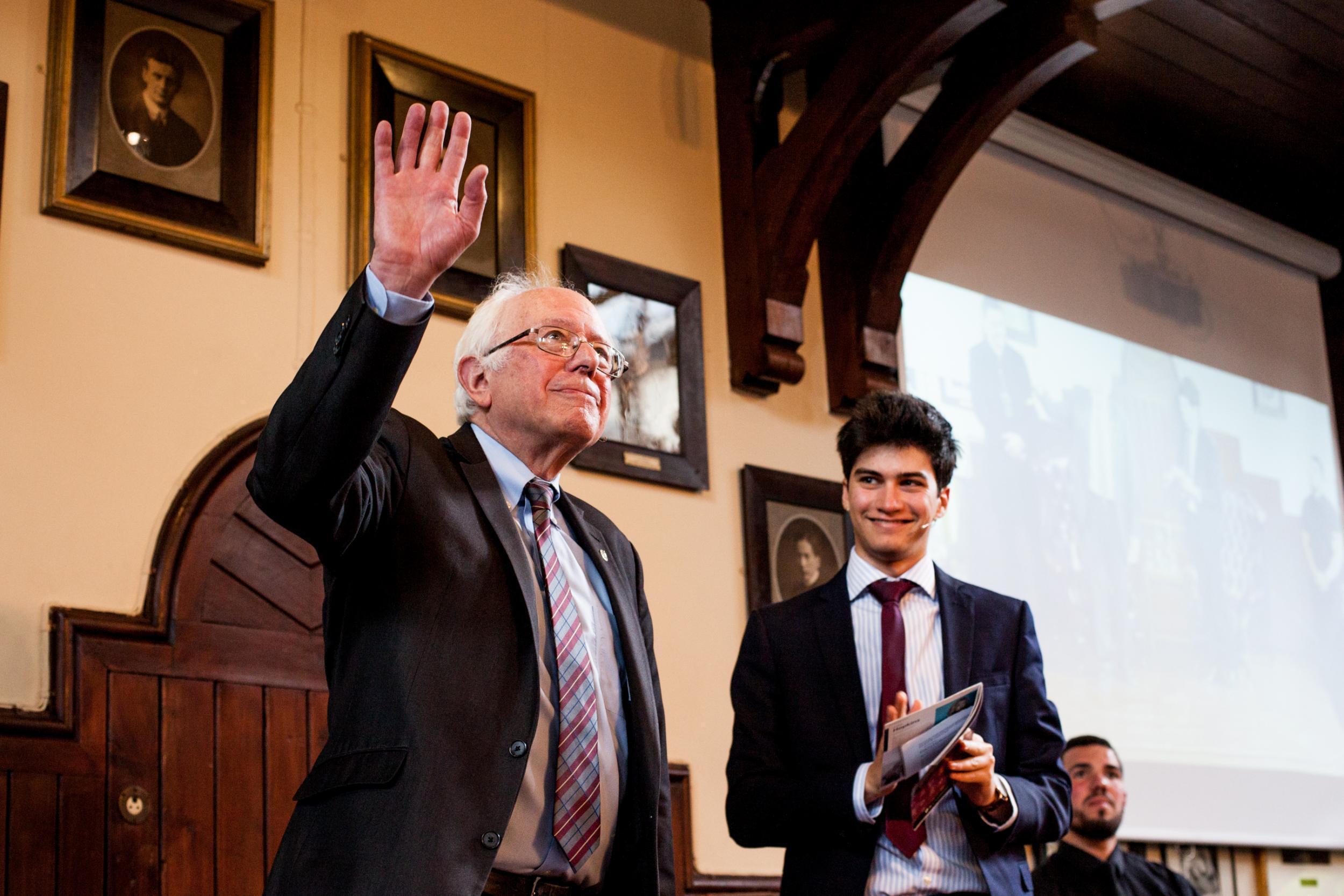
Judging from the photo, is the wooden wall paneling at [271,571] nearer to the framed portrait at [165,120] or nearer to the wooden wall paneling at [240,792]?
the wooden wall paneling at [240,792]

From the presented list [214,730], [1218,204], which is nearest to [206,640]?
[214,730]

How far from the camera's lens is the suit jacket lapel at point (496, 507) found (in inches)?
79.8

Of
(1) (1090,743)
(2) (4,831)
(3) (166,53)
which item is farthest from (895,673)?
(1) (1090,743)

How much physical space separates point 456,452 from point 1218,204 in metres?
5.47

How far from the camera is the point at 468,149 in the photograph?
3789mm

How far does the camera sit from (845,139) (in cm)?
462

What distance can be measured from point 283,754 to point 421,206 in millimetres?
1885

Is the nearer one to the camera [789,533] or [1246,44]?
[789,533]

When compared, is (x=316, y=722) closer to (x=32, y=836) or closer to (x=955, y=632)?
(x=32, y=836)

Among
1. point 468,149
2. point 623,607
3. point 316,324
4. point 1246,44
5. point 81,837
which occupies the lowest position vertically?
point 81,837

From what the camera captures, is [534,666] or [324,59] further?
[324,59]

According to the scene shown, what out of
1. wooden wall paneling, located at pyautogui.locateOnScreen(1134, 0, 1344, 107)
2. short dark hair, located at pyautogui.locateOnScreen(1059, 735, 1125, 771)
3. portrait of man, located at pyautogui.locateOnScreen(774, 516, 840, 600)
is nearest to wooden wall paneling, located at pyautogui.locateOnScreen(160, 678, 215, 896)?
portrait of man, located at pyautogui.locateOnScreen(774, 516, 840, 600)

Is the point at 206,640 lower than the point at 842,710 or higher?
higher

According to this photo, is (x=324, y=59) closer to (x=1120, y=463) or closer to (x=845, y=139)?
(x=845, y=139)
